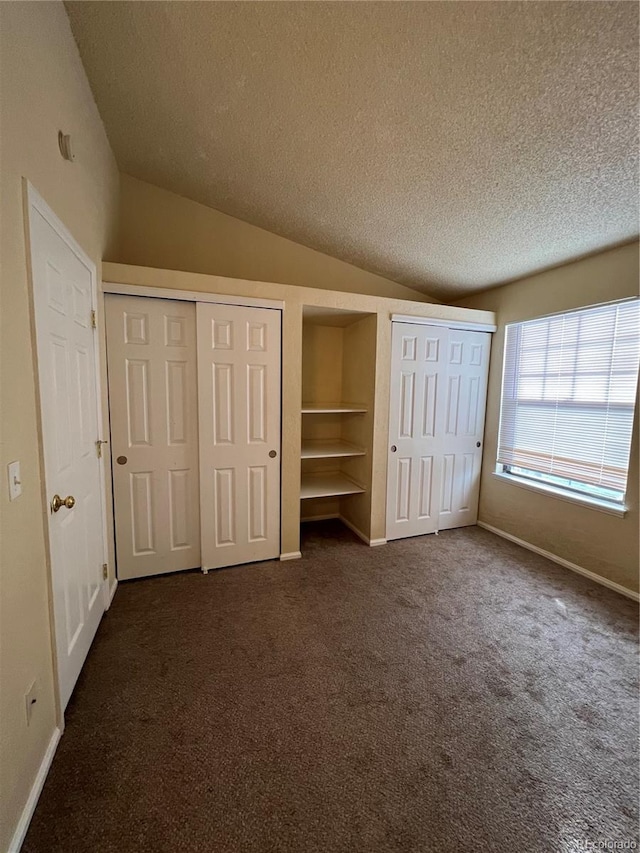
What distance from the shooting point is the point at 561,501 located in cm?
280

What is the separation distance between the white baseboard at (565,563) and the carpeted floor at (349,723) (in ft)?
0.35

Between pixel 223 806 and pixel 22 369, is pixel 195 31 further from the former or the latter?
pixel 223 806

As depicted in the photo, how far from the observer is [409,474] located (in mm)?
3191

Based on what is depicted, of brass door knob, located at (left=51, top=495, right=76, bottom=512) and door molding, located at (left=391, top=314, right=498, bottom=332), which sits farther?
door molding, located at (left=391, top=314, right=498, bottom=332)

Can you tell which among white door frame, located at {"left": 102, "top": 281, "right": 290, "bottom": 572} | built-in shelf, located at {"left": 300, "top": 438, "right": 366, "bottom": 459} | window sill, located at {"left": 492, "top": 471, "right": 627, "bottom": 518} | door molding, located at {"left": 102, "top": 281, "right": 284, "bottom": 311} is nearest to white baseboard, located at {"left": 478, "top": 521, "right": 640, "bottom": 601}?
window sill, located at {"left": 492, "top": 471, "right": 627, "bottom": 518}

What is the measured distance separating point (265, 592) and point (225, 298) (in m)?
2.15

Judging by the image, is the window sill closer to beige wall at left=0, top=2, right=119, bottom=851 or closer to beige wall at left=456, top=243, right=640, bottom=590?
beige wall at left=456, top=243, right=640, bottom=590

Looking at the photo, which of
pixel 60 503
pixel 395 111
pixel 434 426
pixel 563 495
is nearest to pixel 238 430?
pixel 60 503

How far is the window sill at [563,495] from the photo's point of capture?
2456mm

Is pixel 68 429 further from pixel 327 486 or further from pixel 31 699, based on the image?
pixel 327 486

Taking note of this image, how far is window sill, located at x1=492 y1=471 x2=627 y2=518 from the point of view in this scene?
2456 mm

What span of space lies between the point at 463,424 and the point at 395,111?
8.47 ft

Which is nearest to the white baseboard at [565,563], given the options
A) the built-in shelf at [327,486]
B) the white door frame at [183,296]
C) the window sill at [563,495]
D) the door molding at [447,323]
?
the window sill at [563,495]

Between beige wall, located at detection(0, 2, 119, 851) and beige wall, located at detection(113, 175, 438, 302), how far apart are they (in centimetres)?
143
